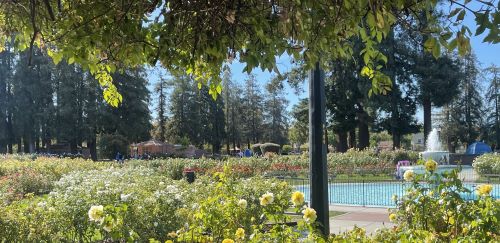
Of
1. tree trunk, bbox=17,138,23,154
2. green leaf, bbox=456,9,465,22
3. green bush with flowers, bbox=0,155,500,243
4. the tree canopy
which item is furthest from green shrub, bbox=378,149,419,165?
tree trunk, bbox=17,138,23,154

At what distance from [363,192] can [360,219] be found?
4608 mm

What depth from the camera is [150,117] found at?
213ft

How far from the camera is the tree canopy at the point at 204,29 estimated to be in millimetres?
2762

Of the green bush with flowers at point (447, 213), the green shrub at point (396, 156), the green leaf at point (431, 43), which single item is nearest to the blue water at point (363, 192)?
the green bush with flowers at point (447, 213)

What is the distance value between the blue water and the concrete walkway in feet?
5.74

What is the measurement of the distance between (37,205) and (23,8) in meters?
3.54

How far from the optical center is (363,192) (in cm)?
1549

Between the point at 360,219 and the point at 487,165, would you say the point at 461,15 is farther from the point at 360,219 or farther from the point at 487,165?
the point at 487,165

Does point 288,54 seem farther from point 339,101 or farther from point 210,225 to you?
point 339,101

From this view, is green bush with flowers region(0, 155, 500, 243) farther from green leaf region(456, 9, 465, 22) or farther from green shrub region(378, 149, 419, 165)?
green shrub region(378, 149, 419, 165)

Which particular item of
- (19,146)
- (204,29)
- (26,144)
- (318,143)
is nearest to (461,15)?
(204,29)

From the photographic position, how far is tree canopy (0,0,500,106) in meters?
2.76

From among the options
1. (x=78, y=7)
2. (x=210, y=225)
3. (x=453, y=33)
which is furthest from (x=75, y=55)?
(x=453, y=33)

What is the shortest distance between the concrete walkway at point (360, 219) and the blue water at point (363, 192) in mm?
1750
